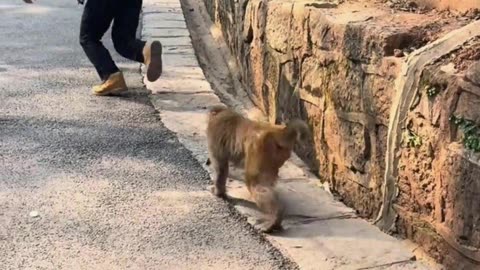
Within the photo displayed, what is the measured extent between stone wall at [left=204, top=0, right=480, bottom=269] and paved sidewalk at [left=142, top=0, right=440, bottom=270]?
12 centimetres

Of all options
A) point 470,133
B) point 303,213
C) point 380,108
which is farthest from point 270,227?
point 470,133

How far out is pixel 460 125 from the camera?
3.58 metres

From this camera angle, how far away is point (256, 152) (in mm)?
4426

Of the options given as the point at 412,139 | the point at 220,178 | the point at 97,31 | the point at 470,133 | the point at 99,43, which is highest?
the point at 470,133

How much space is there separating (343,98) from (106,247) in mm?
1615

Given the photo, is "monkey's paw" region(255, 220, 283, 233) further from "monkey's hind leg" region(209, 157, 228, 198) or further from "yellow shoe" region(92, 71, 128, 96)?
"yellow shoe" region(92, 71, 128, 96)

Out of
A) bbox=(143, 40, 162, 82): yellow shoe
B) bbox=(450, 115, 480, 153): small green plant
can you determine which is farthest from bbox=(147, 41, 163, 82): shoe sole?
bbox=(450, 115, 480, 153): small green plant

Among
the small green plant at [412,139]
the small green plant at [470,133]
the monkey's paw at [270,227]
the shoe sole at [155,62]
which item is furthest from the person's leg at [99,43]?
the small green plant at [470,133]

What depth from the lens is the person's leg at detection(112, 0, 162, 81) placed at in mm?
6758

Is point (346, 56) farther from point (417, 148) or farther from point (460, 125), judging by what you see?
point (460, 125)

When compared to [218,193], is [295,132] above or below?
above

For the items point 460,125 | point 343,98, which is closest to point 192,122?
point 343,98

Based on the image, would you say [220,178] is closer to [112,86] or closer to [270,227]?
[270,227]

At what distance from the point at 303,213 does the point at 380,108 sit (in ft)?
2.39
